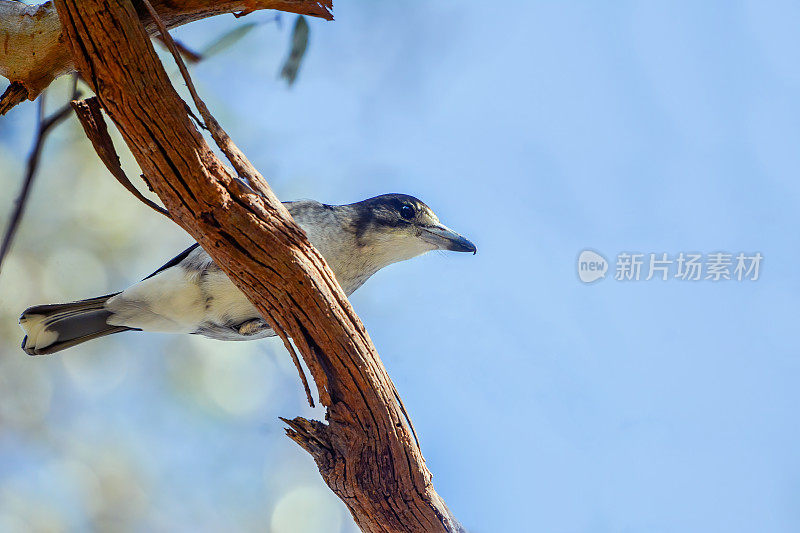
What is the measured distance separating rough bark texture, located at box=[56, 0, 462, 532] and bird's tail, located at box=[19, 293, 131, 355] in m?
1.42

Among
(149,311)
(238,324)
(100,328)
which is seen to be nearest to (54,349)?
(100,328)

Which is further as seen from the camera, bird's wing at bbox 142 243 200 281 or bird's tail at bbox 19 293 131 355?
bird's wing at bbox 142 243 200 281

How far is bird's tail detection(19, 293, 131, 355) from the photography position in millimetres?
2783

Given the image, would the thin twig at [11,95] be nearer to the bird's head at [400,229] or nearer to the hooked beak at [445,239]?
the bird's head at [400,229]

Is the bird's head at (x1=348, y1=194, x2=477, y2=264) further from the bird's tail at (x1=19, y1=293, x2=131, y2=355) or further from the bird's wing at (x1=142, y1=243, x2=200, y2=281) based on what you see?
the bird's tail at (x1=19, y1=293, x2=131, y2=355)

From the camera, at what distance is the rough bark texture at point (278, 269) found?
5.23 feet

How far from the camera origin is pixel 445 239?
3.13 m

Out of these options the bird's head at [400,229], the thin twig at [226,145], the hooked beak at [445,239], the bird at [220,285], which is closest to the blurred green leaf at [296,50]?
the bird at [220,285]

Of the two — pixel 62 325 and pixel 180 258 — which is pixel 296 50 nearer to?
pixel 180 258

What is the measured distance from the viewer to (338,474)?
182 centimetres

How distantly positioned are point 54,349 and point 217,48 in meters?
1.32

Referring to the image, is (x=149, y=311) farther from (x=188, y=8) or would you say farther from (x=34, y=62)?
(x=188, y=8)

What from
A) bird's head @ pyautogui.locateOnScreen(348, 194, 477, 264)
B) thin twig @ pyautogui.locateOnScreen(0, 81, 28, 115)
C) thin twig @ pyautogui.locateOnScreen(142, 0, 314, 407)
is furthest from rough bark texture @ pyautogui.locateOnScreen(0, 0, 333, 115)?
bird's head @ pyautogui.locateOnScreen(348, 194, 477, 264)

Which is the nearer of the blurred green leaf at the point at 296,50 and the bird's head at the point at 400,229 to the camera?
the blurred green leaf at the point at 296,50
